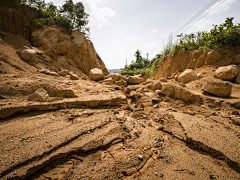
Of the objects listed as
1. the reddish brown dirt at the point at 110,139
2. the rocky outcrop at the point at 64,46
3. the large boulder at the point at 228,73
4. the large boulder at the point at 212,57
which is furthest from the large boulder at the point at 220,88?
the rocky outcrop at the point at 64,46

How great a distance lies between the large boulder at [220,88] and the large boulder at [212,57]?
10.7 feet

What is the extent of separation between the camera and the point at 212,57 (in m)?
5.29

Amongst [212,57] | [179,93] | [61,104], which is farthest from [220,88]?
[61,104]

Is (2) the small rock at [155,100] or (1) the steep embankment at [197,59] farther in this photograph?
(1) the steep embankment at [197,59]

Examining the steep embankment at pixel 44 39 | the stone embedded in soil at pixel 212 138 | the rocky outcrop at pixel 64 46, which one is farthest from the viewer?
the rocky outcrop at pixel 64 46

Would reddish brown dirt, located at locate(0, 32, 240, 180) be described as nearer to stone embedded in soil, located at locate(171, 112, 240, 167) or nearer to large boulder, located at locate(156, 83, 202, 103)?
stone embedded in soil, located at locate(171, 112, 240, 167)

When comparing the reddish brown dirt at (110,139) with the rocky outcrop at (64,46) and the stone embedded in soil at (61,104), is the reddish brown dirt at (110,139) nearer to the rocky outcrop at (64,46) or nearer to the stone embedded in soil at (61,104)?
the stone embedded in soil at (61,104)

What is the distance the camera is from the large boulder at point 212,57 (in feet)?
17.1

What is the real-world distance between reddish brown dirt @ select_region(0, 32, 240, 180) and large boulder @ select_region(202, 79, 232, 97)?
0.18 m

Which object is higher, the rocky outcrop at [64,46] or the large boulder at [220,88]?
the rocky outcrop at [64,46]

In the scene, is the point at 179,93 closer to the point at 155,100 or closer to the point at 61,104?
the point at 155,100

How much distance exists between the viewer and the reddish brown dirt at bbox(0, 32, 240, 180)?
1395mm

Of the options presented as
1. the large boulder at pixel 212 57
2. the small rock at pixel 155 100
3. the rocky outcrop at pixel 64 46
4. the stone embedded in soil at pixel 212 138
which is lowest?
the stone embedded in soil at pixel 212 138

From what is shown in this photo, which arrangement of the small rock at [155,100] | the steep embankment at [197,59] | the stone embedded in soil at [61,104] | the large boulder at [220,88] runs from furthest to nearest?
the steep embankment at [197,59]
the small rock at [155,100]
the large boulder at [220,88]
the stone embedded in soil at [61,104]
